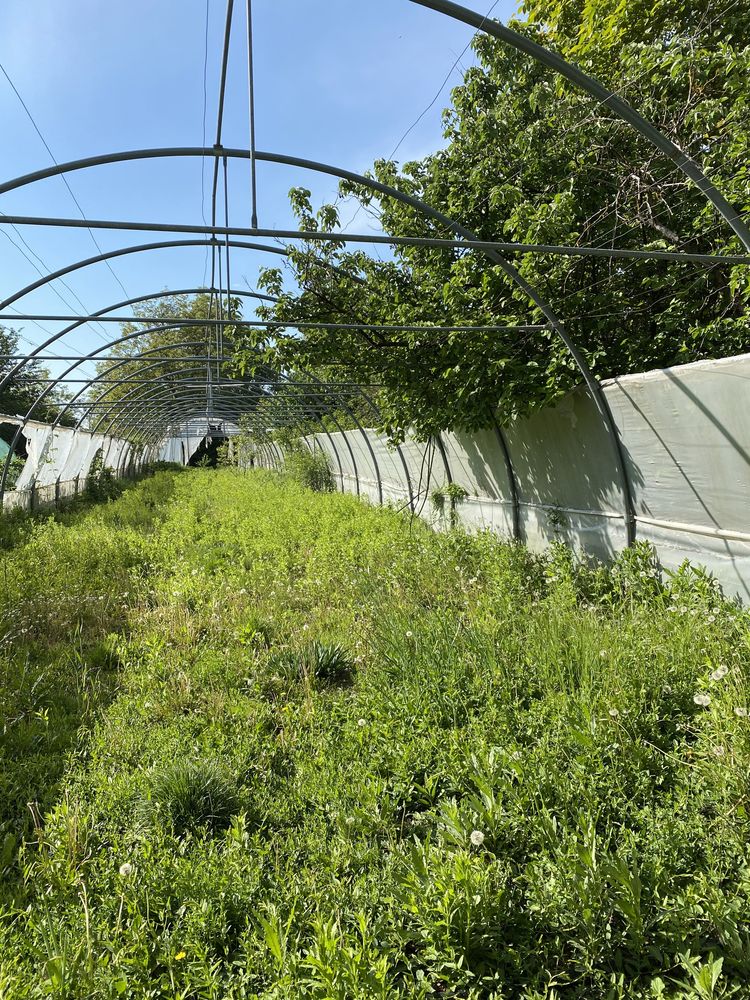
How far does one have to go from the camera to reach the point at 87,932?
1967mm

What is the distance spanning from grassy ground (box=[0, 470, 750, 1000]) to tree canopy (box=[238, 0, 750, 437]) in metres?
2.36

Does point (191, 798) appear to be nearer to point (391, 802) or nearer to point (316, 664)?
point (391, 802)

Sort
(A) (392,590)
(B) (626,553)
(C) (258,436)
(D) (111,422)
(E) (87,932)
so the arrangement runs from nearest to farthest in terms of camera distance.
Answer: (E) (87,932), (B) (626,553), (A) (392,590), (D) (111,422), (C) (258,436)

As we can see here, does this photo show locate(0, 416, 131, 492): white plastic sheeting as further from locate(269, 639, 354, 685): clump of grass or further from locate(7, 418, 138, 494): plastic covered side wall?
locate(269, 639, 354, 685): clump of grass

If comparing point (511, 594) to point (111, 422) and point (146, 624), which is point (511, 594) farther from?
point (111, 422)

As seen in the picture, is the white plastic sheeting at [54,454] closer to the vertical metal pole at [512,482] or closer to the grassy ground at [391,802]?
the grassy ground at [391,802]

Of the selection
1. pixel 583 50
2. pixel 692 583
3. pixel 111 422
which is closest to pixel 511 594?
pixel 692 583

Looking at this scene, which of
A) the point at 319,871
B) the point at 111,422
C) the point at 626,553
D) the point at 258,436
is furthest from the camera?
the point at 258,436

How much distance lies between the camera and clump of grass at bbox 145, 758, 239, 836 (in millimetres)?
2797

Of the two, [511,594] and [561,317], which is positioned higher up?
[561,317]

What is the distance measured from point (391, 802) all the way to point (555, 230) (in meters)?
4.69

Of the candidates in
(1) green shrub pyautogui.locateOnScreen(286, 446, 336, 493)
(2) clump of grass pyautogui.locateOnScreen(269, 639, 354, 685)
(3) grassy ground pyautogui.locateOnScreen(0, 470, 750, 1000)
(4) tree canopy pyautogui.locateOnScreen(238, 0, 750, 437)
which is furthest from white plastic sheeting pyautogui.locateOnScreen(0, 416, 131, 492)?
(2) clump of grass pyautogui.locateOnScreen(269, 639, 354, 685)

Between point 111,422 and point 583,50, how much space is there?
17.8 m

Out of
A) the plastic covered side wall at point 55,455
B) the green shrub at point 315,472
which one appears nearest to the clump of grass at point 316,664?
the plastic covered side wall at point 55,455
